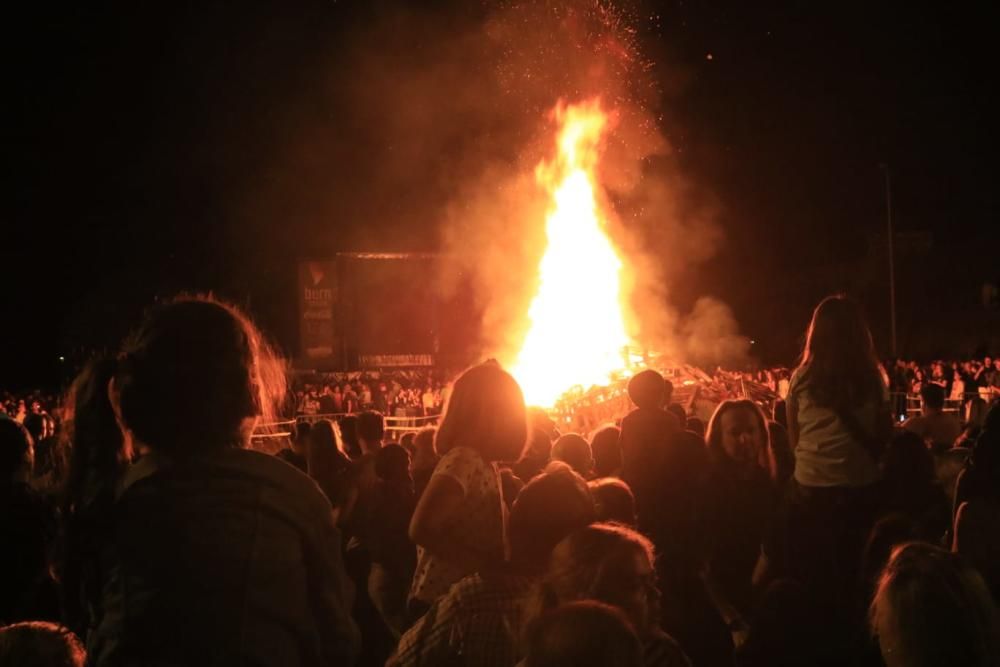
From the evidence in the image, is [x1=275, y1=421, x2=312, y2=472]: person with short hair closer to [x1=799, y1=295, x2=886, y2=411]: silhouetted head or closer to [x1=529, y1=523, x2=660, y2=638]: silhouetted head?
[x1=799, y1=295, x2=886, y2=411]: silhouetted head

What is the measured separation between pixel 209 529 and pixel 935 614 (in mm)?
1842

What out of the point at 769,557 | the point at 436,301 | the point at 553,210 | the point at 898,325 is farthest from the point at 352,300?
the point at 769,557

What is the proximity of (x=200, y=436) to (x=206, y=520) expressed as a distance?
0.21 meters

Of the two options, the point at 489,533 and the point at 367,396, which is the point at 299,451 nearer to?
the point at 489,533

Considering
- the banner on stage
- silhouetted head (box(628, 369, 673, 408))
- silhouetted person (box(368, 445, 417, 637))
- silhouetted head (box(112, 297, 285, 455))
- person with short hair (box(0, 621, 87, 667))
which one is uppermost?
the banner on stage

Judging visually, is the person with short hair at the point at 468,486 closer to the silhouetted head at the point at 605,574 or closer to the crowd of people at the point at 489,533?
the crowd of people at the point at 489,533

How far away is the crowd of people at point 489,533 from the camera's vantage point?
2.07 metres

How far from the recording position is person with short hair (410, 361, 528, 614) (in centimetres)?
312

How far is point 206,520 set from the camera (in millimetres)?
2053

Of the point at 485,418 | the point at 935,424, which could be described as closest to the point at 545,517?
the point at 485,418

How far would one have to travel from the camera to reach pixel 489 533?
10.3 ft

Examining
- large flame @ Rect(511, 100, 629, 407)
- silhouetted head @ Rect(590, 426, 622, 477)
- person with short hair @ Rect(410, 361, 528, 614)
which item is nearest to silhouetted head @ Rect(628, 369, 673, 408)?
silhouetted head @ Rect(590, 426, 622, 477)

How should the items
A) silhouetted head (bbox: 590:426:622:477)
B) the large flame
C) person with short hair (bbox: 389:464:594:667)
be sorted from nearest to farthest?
person with short hair (bbox: 389:464:594:667), silhouetted head (bbox: 590:426:622:477), the large flame

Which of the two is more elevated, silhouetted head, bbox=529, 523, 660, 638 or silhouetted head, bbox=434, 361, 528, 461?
silhouetted head, bbox=434, 361, 528, 461
